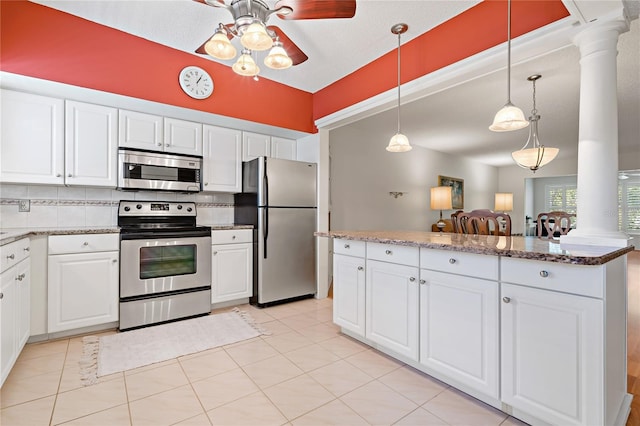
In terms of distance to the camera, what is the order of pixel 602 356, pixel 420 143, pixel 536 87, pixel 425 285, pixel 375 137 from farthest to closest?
pixel 420 143
pixel 375 137
pixel 536 87
pixel 425 285
pixel 602 356

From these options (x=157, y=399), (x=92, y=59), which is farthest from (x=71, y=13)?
(x=157, y=399)

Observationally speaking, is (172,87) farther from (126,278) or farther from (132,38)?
(126,278)

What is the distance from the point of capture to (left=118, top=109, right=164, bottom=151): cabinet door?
2.95 meters

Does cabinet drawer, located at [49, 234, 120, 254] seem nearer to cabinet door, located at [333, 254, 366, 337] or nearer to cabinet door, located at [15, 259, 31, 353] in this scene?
cabinet door, located at [15, 259, 31, 353]

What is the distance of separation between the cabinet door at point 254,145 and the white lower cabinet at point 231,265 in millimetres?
930

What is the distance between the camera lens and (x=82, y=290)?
2598 millimetres

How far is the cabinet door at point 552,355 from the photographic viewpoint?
1.31 m

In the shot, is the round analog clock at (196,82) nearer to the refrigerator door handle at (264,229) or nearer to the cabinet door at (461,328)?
the refrigerator door handle at (264,229)

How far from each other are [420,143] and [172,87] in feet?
15.7

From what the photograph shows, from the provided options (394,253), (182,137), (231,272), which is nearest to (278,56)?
(394,253)

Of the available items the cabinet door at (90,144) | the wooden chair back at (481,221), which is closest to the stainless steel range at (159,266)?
the cabinet door at (90,144)

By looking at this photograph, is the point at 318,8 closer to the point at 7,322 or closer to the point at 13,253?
the point at 13,253

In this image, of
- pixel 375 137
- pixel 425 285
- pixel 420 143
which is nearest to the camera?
pixel 425 285

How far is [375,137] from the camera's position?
5.47m
